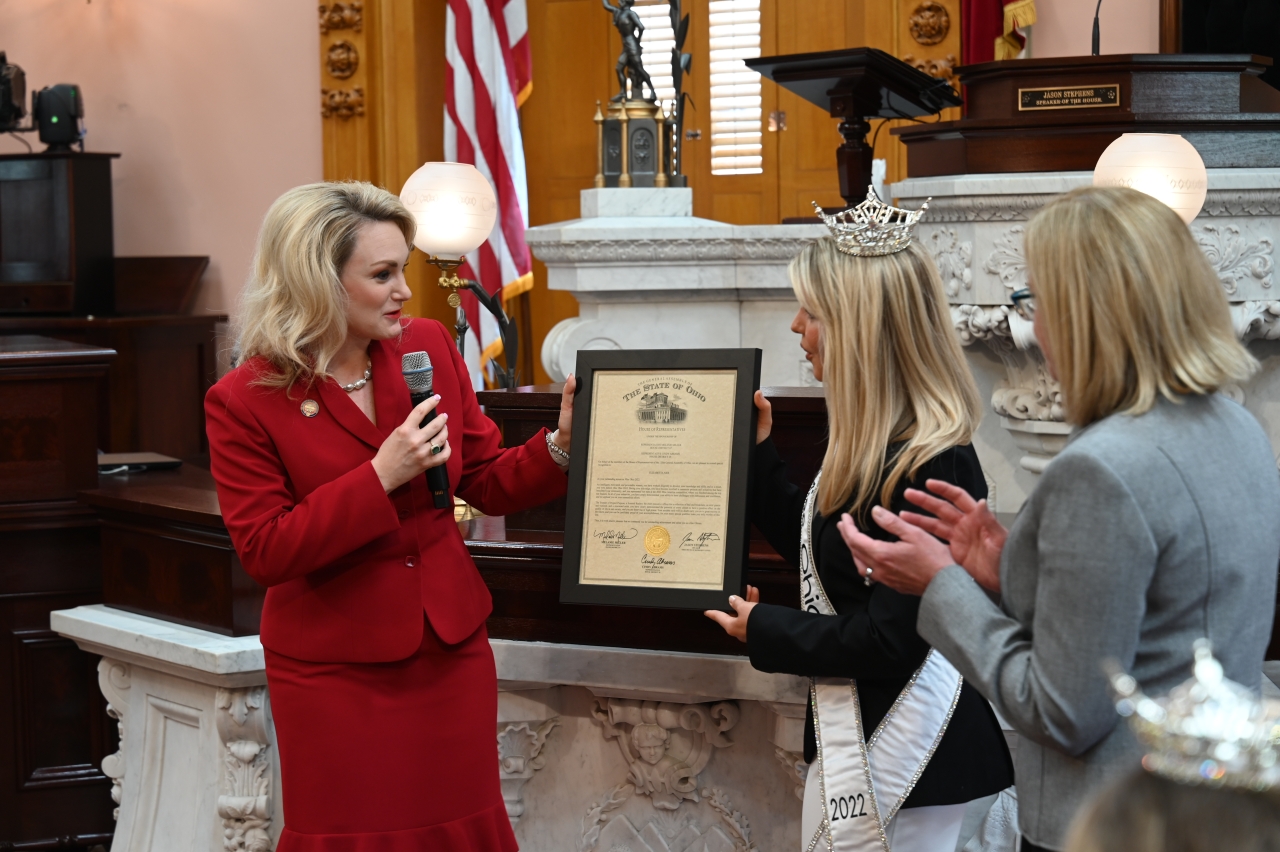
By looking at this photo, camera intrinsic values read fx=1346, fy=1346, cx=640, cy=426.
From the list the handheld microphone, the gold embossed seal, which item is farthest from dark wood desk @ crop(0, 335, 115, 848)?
the gold embossed seal

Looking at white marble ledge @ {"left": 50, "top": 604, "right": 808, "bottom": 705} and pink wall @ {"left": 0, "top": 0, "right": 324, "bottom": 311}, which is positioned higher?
pink wall @ {"left": 0, "top": 0, "right": 324, "bottom": 311}

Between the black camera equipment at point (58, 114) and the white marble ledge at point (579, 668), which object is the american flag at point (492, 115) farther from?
the white marble ledge at point (579, 668)

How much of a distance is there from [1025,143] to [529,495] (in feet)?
7.14

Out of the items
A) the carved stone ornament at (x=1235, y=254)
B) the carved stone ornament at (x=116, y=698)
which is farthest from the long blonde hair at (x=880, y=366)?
the carved stone ornament at (x=116, y=698)

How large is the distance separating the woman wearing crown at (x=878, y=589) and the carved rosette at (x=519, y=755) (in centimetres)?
106

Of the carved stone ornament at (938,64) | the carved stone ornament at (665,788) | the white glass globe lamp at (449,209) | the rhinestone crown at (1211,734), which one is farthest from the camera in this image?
the carved stone ornament at (938,64)

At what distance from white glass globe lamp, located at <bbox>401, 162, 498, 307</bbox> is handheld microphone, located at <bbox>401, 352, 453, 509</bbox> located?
49.1 inches

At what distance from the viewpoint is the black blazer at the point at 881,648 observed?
195cm

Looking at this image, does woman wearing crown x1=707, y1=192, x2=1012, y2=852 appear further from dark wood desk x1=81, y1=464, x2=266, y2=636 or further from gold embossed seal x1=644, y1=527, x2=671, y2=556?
dark wood desk x1=81, y1=464, x2=266, y2=636

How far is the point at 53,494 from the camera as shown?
3.81 meters

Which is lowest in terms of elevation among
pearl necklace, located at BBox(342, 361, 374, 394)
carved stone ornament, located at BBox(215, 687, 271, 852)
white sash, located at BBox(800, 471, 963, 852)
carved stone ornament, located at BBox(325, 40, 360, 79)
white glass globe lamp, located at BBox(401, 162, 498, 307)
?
carved stone ornament, located at BBox(215, 687, 271, 852)

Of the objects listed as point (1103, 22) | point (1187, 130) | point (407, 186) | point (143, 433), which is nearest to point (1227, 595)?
point (407, 186)

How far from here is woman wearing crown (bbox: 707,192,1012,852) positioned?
1974 millimetres

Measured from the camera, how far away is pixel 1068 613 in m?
1.49
